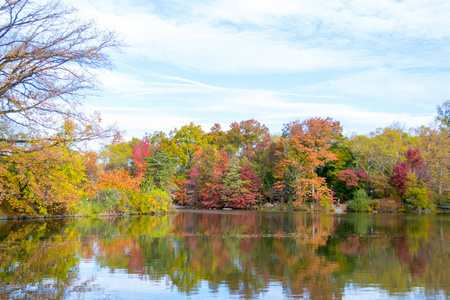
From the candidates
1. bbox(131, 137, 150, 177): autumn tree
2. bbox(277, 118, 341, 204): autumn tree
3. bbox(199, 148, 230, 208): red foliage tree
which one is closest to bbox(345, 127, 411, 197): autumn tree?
bbox(277, 118, 341, 204): autumn tree

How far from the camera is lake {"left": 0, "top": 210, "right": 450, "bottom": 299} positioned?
20.1ft

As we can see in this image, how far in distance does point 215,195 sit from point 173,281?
33.1 meters

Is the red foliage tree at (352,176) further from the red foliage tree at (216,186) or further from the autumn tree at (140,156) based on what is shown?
the autumn tree at (140,156)

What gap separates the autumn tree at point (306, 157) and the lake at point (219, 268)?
71.5 ft

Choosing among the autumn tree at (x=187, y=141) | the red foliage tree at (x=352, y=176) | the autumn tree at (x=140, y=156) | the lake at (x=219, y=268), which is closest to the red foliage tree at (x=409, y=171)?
the red foliage tree at (x=352, y=176)

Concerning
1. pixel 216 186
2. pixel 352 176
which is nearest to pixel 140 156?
pixel 216 186

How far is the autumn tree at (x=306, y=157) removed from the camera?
34.4 meters

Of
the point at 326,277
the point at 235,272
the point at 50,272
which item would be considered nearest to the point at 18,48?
the point at 50,272

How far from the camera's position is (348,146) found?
38.0 metres

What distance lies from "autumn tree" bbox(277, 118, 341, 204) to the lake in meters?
21.8

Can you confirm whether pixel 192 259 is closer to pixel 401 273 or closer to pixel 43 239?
pixel 401 273

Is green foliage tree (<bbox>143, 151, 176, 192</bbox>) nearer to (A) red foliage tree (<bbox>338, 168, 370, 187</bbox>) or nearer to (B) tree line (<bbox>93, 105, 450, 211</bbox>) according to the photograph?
(B) tree line (<bbox>93, 105, 450, 211</bbox>)

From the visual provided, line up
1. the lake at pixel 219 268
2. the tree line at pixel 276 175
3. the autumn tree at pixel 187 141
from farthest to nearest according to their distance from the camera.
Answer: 1. the autumn tree at pixel 187 141
2. the tree line at pixel 276 175
3. the lake at pixel 219 268

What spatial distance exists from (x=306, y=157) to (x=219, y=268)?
92.8 feet
